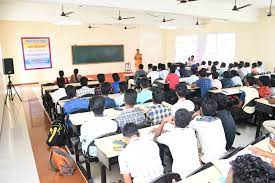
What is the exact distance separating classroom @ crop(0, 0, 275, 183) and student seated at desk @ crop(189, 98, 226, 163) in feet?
0.04

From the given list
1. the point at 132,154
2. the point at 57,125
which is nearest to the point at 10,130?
the point at 57,125

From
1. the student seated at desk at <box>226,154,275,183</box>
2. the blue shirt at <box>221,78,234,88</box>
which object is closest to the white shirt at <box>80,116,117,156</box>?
the student seated at desk at <box>226,154,275,183</box>

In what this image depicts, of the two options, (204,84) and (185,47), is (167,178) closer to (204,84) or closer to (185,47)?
(204,84)

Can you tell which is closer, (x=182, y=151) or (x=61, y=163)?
(x=182, y=151)

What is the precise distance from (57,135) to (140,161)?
2.78 meters

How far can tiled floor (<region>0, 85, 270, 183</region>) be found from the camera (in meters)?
3.49

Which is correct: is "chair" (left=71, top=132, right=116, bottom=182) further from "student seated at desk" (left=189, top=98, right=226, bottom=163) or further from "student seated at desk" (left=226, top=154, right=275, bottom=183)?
"student seated at desk" (left=226, top=154, right=275, bottom=183)

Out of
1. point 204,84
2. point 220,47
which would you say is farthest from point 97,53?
point 204,84

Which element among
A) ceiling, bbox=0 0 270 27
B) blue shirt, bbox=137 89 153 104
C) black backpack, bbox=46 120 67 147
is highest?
ceiling, bbox=0 0 270 27

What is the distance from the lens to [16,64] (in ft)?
37.9

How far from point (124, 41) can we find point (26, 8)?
246 inches

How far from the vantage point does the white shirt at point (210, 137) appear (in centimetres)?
278

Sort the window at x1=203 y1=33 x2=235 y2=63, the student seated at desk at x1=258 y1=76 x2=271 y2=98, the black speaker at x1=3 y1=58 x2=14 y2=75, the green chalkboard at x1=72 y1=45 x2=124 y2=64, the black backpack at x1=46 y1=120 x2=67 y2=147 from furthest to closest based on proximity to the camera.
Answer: the green chalkboard at x1=72 y1=45 x2=124 y2=64 < the window at x1=203 y1=33 x2=235 y2=63 < the black speaker at x1=3 y1=58 x2=14 y2=75 < the student seated at desk at x1=258 y1=76 x2=271 y2=98 < the black backpack at x1=46 y1=120 x2=67 y2=147

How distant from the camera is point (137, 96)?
4688mm
